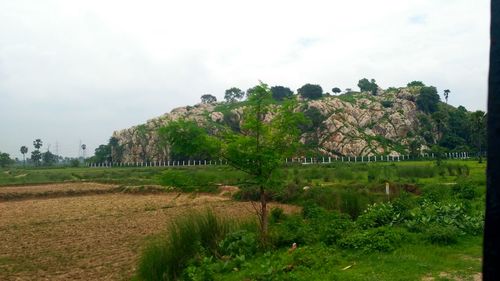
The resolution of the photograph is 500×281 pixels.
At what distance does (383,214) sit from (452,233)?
9.85ft

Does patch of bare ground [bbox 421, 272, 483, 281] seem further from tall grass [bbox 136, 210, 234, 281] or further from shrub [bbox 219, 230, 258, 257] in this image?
tall grass [bbox 136, 210, 234, 281]

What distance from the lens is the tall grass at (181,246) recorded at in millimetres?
10336

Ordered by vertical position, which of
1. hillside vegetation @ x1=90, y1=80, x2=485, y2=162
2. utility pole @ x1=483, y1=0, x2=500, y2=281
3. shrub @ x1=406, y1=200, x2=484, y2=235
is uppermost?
hillside vegetation @ x1=90, y1=80, x2=485, y2=162

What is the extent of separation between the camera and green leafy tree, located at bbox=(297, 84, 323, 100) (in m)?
136

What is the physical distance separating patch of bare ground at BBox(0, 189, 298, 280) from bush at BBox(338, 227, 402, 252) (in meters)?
4.58

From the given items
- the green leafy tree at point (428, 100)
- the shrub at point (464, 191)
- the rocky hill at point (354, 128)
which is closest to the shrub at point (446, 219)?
the shrub at point (464, 191)

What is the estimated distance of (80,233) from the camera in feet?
66.2

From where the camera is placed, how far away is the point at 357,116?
362ft

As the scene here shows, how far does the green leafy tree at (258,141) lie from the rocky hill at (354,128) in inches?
3108

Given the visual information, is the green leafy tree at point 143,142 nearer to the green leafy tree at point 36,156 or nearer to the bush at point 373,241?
the green leafy tree at point 36,156

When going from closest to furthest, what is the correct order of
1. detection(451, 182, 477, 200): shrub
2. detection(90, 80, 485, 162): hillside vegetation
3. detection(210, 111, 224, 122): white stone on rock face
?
detection(451, 182, 477, 200): shrub, detection(90, 80, 485, 162): hillside vegetation, detection(210, 111, 224, 122): white stone on rock face

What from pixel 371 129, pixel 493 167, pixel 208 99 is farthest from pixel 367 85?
pixel 493 167

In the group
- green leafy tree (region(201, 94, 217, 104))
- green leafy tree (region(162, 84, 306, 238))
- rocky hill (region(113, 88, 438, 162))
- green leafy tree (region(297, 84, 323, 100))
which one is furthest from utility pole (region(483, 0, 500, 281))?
green leafy tree (region(201, 94, 217, 104))

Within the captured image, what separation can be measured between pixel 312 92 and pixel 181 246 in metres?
129
